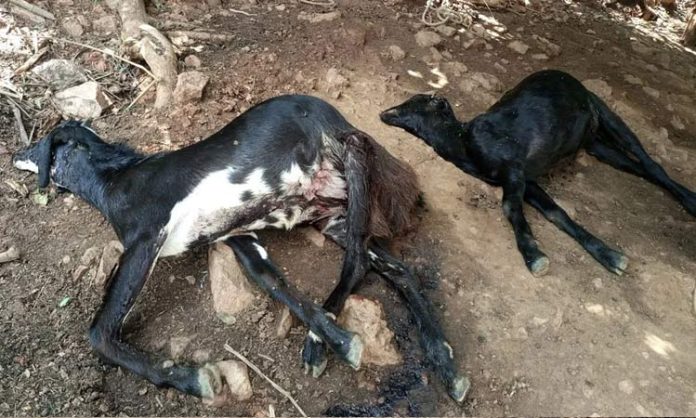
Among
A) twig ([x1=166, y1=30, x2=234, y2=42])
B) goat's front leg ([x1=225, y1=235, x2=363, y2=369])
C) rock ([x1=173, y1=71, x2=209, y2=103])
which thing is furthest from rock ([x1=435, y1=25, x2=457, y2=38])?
goat's front leg ([x1=225, y1=235, x2=363, y2=369])

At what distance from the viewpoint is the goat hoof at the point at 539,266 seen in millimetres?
3555

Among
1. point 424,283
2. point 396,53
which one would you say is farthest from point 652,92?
point 424,283

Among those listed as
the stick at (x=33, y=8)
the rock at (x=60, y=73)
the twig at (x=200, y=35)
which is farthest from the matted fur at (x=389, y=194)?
the stick at (x=33, y=8)

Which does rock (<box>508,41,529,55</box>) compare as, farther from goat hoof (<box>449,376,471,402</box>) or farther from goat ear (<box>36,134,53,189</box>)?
goat ear (<box>36,134,53,189</box>)

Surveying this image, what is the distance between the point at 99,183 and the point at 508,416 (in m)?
2.71

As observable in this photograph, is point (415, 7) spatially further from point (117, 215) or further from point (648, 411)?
point (648, 411)

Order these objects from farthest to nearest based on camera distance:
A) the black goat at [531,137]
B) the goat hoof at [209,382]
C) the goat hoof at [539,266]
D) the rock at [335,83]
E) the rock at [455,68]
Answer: the rock at [455,68] → the rock at [335,83] → the black goat at [531,137] → the goat hoof at [539,266] → the goat hoof at [209,382]

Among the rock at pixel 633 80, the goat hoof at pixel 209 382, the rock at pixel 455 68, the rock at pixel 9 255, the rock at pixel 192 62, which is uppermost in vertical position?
the rock at pixel 192 62

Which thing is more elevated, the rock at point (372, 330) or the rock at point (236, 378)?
the rock at point (372, 330)

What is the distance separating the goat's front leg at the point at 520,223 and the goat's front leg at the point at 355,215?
104cm

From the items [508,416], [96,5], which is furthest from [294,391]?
[96,5]

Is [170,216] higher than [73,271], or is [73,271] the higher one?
[170,216]

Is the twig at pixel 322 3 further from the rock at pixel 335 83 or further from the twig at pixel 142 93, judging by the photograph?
the twig at pixel 142 93

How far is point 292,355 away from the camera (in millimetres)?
3160
